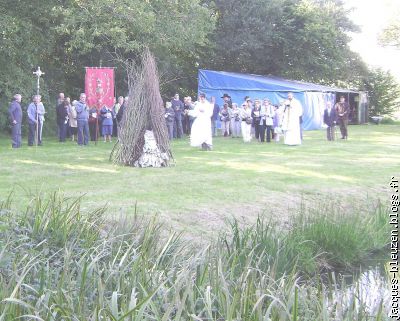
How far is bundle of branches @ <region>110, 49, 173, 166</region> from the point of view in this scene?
1367 centimetres

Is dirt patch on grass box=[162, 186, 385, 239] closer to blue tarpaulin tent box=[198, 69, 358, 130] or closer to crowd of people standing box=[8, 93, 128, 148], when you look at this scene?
crowd of people standing box=[8, 93, 128, 148]

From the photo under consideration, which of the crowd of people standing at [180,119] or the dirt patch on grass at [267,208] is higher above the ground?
the crowd of people standing at [180,119]

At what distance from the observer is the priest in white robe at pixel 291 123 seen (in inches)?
809

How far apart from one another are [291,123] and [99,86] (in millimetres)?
6124

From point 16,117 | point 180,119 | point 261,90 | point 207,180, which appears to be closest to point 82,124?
point 16,117

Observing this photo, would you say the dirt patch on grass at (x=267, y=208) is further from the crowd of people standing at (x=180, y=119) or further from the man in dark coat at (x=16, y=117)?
the man in dark coat at (x=16, y=117)

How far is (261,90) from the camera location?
102 ft

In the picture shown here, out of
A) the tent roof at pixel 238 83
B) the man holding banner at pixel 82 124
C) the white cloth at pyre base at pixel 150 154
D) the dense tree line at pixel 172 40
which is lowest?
the white cloth at pyre base at pixel 150 154

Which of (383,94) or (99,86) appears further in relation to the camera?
(383,94)

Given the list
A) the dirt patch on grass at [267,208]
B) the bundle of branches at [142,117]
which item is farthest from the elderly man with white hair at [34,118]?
the dirt patch on grass at [267,208]

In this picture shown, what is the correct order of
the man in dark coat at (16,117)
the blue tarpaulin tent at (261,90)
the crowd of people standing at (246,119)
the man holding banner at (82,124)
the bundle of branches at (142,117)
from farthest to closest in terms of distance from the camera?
1. the blue tarpaulin tent at (261,90)
2. the man holding banner at (82,124)
3. the crowd of people standing at (246,119)
4. the man in dark coat at (16,117)
5. the bundle of branches at (142,117)

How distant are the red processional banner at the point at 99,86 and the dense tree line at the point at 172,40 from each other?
197 centimetres

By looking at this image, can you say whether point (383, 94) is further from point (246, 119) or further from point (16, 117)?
point (16, 117)

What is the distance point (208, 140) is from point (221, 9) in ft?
57.6
